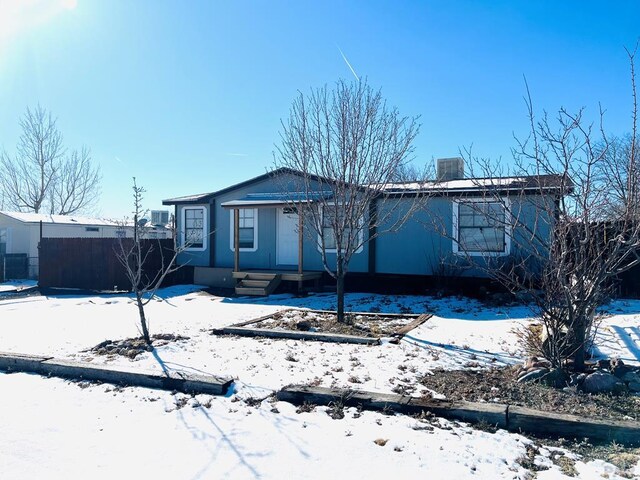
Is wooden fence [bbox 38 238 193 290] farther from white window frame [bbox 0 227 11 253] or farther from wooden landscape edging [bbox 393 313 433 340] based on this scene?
wooden landscape edging [bbox 393 313 433 340]

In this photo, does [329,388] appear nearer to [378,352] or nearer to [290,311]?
[378,352]

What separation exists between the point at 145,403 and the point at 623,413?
4187 millimetres

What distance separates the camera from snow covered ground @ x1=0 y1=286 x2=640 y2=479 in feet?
11.1

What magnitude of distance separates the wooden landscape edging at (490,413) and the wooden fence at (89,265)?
12.5 meters

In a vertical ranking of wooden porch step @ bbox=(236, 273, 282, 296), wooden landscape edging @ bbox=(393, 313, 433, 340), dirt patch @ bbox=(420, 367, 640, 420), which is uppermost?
wooden porch step @ bbox=(236, 273, 282, 296)

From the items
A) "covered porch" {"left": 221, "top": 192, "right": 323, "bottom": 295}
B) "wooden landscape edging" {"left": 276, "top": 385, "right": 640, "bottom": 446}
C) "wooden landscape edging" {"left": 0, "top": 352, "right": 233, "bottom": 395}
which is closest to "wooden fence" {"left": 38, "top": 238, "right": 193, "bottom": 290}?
"covered porch" {"left": 221, "top": 192, "right": 323, "bottom": 295}

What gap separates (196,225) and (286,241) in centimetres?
349

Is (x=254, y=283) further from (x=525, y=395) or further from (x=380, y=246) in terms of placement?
(x=525, y=395)

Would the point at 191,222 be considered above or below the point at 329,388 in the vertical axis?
above

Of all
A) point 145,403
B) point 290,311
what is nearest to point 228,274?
point 290,311

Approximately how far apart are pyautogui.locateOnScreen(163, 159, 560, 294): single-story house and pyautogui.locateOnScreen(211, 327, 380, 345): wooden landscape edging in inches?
155

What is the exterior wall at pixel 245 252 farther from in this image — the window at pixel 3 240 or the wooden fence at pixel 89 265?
the window at pixel 3 240

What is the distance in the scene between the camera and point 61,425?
423cm

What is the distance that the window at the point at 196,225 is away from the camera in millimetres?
16484
